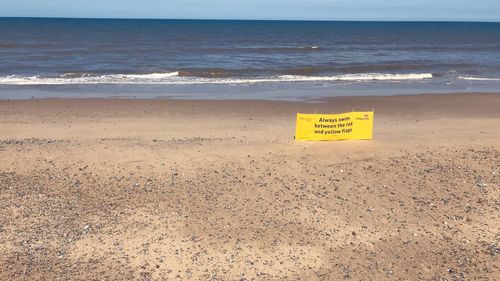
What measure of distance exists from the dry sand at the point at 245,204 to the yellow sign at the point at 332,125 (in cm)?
31

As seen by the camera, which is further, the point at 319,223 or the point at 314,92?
the point at 314,92

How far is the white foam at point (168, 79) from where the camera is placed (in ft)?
84.9

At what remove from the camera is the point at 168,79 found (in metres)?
27.8

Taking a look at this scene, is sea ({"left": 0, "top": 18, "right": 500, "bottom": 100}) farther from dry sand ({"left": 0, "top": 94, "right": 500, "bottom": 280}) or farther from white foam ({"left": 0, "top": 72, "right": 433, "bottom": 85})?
dry sand ({"left": 0, "top": 94, "right": 500, "bottom": 280})

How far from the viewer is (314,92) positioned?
23.2 meters

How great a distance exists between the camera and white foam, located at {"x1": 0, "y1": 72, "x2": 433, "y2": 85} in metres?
25.9

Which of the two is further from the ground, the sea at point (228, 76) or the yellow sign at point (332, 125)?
the yellow sign at point (332, 125)

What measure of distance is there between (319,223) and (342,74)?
946 inches

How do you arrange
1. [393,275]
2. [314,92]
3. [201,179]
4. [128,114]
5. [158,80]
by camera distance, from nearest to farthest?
[393,275] < [201,179] < [128,114] < [314,92] < [158,80]

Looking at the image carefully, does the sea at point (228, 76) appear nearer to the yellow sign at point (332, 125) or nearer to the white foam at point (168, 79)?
the white foam at point (168, 79)

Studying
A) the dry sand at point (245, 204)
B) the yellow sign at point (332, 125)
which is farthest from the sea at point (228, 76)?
the yellow sign at point (332, 125)

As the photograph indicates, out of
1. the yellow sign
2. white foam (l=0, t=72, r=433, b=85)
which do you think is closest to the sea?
white foam (l=0, t=72, r=433, b=85)

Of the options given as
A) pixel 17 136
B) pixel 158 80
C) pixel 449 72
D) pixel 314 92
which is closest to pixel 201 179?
pixel 17 136

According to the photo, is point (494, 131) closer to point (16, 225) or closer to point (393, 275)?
point (393, 275)
